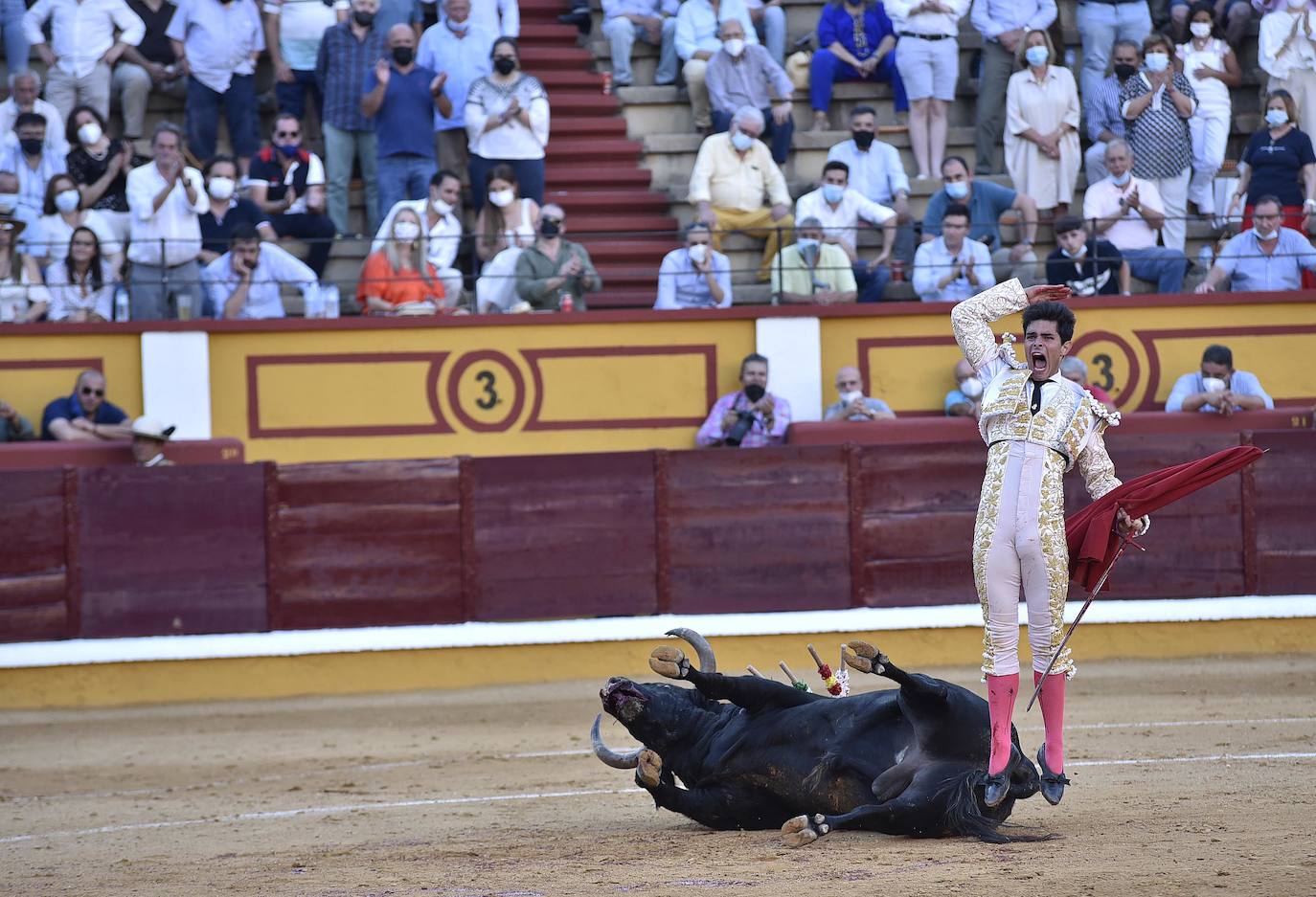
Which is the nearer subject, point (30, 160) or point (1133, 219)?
point (30, 160)

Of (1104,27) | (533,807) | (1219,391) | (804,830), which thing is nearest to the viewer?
(804,830)

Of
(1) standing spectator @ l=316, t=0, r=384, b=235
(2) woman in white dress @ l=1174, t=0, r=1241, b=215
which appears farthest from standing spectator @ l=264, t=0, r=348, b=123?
(2) woman in white dress @ l=1174, t=0, r=1241, b=215

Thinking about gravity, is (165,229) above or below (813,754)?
above

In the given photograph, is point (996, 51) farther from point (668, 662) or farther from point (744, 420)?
point (668, 662)

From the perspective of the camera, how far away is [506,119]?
488 inches

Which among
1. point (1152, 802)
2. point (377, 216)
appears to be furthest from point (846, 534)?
point (1152, 802)

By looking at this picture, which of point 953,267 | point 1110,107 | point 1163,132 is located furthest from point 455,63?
point 1163,132

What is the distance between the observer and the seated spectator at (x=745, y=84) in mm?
12906

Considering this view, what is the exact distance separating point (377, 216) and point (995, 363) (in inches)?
282

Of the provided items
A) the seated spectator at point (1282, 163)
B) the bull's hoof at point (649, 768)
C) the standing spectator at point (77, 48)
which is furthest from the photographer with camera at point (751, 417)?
the bull's hoof at point (649, 768)

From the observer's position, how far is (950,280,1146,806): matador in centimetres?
562

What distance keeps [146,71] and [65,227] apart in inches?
62.7

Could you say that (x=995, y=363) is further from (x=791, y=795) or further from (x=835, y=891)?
(x=835, y=891)

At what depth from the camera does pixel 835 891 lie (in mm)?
A: 4781
